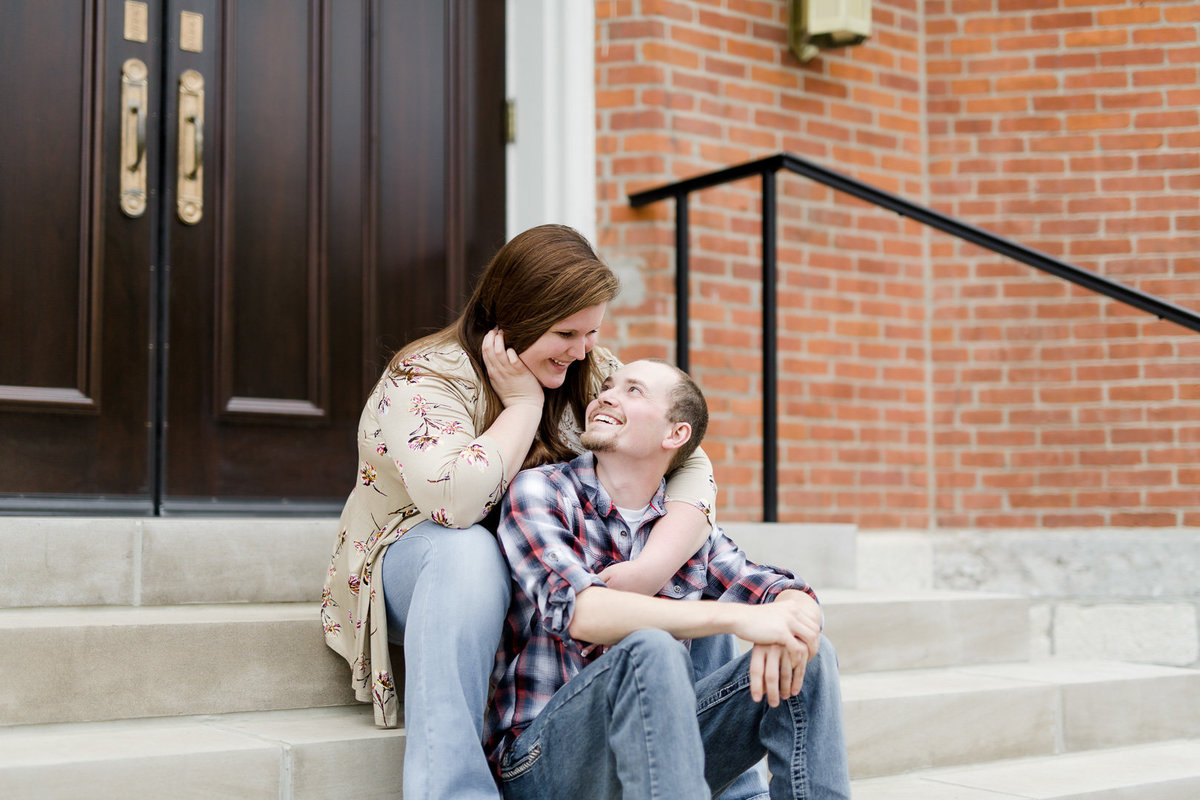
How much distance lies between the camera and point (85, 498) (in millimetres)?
3023

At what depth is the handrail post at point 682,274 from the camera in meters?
3.66

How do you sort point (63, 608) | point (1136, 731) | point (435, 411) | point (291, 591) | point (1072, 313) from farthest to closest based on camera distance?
point (1072, 313) < point (1136, 731) < point (291, 591) < point (63, 608) < point (435, 411)

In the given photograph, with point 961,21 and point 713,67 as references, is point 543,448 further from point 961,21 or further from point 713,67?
point 961,21

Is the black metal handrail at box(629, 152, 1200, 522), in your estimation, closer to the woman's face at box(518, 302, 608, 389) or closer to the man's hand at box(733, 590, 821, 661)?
the woman's face at box(518, 302, 608, 389)

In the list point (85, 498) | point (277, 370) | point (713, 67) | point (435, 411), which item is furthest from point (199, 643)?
point (713, 67)

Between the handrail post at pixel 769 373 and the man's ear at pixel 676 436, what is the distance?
127 cm

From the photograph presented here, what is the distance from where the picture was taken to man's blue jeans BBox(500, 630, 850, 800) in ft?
5.74

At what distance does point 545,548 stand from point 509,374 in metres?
0.37

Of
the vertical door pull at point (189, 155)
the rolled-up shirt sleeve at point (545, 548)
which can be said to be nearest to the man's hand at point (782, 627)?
the rolled-up shirt sleeve at point (545, 548)

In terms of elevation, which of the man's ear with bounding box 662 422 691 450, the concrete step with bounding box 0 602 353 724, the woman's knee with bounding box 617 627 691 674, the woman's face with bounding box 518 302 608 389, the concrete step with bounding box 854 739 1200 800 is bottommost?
the concrete step with bounding box 854 739 1200 800

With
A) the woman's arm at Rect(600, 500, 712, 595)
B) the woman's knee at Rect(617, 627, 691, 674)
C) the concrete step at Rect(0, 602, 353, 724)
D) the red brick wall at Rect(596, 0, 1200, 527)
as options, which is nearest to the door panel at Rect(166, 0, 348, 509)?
the concrete step at Rect(0, 602, 353, 724)

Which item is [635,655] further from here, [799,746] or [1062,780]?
[1062,780]

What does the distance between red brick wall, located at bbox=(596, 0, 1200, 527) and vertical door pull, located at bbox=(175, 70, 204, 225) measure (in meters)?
1.71

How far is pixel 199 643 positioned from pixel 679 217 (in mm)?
2011
